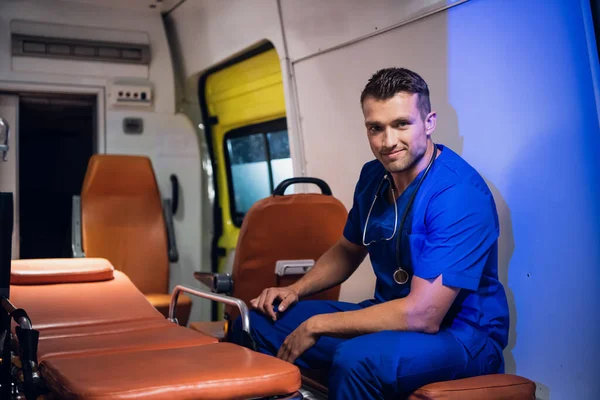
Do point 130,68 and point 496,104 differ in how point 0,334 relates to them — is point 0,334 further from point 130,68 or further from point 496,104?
point 130,68

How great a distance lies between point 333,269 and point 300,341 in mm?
516

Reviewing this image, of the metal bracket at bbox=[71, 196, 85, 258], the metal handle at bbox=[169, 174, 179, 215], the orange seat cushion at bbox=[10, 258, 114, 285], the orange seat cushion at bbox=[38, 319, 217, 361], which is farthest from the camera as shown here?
the metal handle at bbox=[169, 174, 179, 215]

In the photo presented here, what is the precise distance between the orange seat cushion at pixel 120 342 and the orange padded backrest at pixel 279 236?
0.53 meters

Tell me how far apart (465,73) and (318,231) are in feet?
3.14

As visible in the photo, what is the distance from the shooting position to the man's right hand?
2469 millimetres

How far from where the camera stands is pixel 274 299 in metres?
2.52

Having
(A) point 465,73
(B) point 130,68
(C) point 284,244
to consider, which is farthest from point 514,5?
(B) point 130,68

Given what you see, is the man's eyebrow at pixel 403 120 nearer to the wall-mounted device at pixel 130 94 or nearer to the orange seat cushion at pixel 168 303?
the orange seat cushion at pixel 168 303

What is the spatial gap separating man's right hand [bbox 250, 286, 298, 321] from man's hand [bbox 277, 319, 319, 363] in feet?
0.79

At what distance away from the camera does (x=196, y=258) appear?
5367mm

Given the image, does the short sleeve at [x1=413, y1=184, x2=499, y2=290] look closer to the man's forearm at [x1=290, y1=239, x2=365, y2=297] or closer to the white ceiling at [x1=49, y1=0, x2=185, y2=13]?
the man's forearm at [x1=290, y1=239, x2=365, y2=297]

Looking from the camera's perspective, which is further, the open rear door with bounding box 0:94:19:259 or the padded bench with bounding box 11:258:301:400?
the open rear door with bounding box 0:94:19:259

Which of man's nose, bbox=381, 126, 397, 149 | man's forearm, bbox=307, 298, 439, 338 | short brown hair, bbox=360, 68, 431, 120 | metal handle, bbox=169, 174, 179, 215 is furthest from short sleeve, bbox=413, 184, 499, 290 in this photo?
metal handle, bbox=169, 174, 179, 215

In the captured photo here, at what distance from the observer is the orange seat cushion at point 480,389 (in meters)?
1.86
